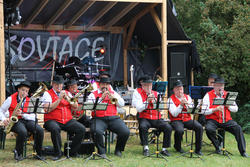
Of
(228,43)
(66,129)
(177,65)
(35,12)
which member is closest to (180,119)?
(66,129)

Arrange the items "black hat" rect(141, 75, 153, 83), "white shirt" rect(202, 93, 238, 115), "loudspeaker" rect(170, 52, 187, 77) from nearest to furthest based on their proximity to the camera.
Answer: "black hat" rect(141, 75, 153, 83) → "white shirt" rect(202, 93, 238, 115) → "loudspeaker" rect(170, 52, 187, 77)

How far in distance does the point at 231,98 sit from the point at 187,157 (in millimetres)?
1487

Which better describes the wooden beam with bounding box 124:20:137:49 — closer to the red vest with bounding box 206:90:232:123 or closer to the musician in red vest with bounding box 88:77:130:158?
the red vest with bounding box 206:90:232:123

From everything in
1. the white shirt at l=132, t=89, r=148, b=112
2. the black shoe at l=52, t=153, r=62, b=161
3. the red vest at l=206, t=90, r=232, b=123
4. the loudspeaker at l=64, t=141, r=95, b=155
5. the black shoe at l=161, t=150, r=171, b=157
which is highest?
the white shirt at l=132, t=89, r=148, b=112

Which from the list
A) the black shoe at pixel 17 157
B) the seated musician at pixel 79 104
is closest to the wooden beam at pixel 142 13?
the seated musician at pixel 79 104

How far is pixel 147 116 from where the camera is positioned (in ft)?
26.8

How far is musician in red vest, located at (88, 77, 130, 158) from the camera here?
749 cm

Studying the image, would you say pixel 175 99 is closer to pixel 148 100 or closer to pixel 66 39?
pixel 148 100

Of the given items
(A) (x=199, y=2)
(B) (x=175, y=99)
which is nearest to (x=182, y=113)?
(B) (x=175, y=99)

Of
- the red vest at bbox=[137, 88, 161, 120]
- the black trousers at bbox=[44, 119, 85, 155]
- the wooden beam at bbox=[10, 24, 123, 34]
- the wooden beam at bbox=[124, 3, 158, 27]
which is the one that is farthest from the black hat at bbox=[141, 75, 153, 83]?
the wooden beam at bbox=[10, 24, 123, 34]

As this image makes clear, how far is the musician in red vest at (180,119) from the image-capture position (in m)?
8.00

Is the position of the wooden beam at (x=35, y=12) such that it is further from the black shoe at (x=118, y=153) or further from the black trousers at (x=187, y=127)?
the black trousers at (x=187, y=127)

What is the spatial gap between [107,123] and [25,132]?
5.46ft

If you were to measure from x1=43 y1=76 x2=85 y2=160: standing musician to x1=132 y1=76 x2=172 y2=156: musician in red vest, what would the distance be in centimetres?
127
